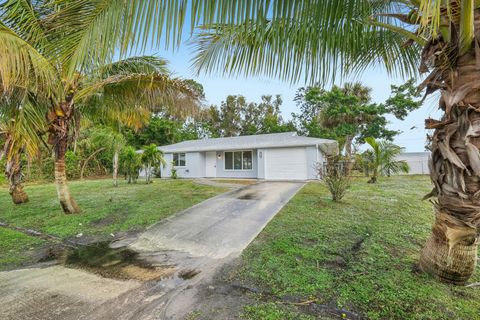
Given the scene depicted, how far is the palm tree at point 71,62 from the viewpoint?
1.82 metres

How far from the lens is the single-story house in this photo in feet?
49.6

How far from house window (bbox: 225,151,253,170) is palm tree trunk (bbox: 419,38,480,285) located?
14.6 metres

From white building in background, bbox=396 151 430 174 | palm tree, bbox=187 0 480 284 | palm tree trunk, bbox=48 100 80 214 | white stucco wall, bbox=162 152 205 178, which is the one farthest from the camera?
white building in background, bbox=396 151 430 174

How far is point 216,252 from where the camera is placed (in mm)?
4586

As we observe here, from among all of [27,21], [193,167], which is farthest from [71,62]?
[193,167]

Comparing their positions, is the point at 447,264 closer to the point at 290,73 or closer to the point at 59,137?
the point at 290,73

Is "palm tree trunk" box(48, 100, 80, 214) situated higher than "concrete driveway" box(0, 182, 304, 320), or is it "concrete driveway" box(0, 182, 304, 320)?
"palm tree trunk" box(48, 100, 80, 214)

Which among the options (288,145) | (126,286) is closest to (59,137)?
(126,286)

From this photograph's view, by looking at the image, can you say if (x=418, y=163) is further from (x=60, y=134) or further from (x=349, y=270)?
(x=60, y=134)

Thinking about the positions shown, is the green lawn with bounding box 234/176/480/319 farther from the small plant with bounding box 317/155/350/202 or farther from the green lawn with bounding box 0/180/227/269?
the green lawn with bounding box 0/180/227/269

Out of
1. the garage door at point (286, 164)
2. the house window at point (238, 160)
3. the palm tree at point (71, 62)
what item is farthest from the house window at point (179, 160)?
the palm tree at point (71, 62)

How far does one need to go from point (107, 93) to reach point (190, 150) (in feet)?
39.3

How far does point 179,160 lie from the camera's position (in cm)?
1962

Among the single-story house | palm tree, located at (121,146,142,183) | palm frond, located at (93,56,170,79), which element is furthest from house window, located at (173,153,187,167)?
palm frond, located at (93,56,170,79)
